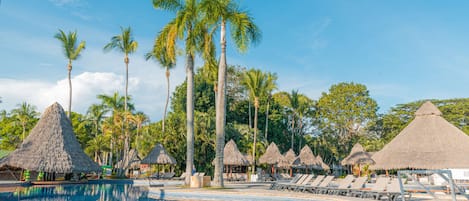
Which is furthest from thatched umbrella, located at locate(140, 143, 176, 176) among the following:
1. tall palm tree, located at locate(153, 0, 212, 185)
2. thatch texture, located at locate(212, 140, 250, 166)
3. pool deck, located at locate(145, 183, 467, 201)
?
pool deck, located at locate(145, 183, 467, 201)

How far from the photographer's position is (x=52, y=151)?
23516 mm

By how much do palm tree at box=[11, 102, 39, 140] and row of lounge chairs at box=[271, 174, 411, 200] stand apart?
33381mm

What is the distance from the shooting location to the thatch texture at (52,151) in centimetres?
2262

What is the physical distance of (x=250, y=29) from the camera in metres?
16.6

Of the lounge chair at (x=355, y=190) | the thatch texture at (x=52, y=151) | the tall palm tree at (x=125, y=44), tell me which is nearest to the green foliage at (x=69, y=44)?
the tall palm tree at (x=125, y=44)

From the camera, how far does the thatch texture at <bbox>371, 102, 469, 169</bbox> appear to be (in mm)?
14784

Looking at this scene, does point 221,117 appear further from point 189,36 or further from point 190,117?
point 189,36

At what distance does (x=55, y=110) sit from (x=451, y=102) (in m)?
37.5

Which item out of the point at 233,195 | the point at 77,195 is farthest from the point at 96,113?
the point at 233,195

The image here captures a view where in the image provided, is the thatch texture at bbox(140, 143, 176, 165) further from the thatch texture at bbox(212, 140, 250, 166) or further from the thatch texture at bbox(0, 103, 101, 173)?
the thatch texture at bbox(212, 140, 250, 166)

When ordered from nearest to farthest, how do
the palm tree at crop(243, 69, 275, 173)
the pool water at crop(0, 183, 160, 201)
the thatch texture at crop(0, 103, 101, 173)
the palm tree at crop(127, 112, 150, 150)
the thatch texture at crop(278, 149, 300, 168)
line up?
the pool water at crop(0, 183, 160, 201) → the thatch texture at crop(0, 103, 101, 173) → the thatch texture at crop(278, 149, 300, 168) → the palm tree at crop(243, 69, 275, 173) → the palm tree at crop(127, 112, 150, 150)

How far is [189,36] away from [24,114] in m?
31.8

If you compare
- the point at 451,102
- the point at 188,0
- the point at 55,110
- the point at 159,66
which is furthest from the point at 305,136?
the point at 188,0

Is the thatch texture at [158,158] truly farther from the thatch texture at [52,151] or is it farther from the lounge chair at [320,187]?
the lounge chair at [320,187]
